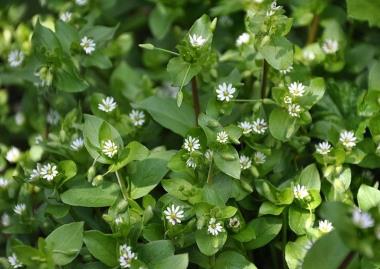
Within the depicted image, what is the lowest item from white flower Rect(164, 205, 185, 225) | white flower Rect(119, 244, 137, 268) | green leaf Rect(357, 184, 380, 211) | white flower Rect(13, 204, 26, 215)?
white flower Rect(13, 204, 26, 215)

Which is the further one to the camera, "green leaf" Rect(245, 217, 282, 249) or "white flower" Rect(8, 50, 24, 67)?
"white flower" Rect(8, 50, 24, 67)

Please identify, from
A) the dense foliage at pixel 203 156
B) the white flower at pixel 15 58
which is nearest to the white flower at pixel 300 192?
the dense foliage at pixel 203 156

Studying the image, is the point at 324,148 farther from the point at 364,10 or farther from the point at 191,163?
the point at 364,10

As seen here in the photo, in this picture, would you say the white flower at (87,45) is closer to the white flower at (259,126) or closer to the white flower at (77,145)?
the white flower at (77,145)

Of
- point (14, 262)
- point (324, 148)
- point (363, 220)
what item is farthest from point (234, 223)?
point (14, 262)

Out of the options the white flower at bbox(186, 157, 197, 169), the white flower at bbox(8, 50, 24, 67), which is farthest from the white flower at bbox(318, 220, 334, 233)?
the white flower at bbox(8, 50, 24, 67)

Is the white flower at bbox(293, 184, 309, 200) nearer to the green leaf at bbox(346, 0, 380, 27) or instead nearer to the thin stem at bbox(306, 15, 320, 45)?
the green leaf at bbox(346, 0, 380, 27)
